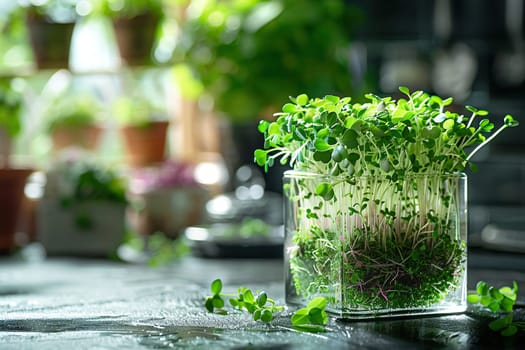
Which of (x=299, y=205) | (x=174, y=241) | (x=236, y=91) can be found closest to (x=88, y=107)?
(x=236, y=91)

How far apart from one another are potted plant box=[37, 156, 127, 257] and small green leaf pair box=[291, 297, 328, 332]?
112 centimetres

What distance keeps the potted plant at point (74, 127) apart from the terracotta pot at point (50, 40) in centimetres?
34

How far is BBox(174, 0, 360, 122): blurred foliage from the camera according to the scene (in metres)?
2.56

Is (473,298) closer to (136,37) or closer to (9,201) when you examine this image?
(9,201)

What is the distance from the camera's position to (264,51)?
8.44 feet

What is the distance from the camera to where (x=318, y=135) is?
95 centimetres

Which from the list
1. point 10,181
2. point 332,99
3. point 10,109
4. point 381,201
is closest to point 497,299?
point 381,201

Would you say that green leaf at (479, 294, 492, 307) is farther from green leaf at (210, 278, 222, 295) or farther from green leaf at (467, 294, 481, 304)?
green leaf at (210, 278, 222, 295)

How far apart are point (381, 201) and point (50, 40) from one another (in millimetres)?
1647

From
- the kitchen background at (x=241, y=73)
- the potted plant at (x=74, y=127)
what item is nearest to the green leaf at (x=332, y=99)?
the kitchen background at (x=241, y=73)

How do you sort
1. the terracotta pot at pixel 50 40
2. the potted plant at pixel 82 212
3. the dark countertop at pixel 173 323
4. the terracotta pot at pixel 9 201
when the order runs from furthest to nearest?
the terracotta pot at pixel 50 40
the terracotta pot at pixel 9 201
the potted plant at pixel 82 212
the dark countertop at pixel 173 323

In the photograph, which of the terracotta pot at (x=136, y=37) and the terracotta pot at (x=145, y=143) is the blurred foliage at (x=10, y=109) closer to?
the terracotta pot at (x=136, y=37)

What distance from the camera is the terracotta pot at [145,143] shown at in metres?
2.85

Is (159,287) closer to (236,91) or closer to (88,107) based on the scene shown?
(236,91)
